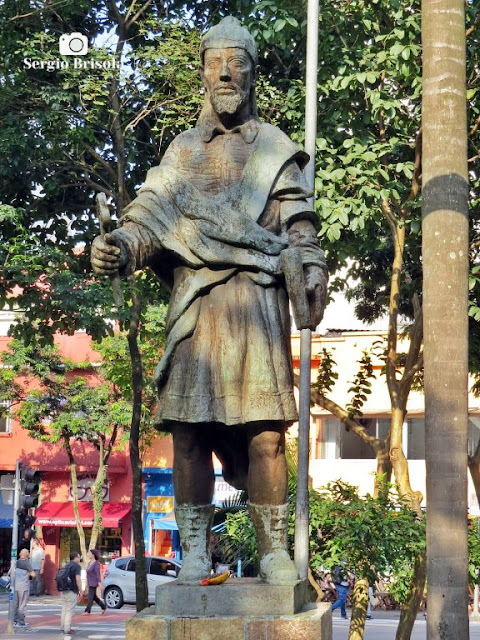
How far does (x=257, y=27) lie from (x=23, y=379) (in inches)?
968

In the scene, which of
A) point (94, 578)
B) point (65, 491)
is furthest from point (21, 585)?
point (65, 491)

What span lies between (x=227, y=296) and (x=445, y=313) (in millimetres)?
3629

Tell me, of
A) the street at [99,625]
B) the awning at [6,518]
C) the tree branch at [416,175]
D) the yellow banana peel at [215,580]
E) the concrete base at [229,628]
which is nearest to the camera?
the concrete base at [229,628]

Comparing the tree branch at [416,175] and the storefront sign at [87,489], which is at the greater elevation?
the tree branch at [416,175]

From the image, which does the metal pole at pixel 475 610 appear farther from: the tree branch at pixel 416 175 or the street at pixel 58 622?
the tree branch at pixel 416 175

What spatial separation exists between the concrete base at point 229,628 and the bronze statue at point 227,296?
26 centimetres

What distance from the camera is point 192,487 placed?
18.4ft

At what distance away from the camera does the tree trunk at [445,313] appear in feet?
29.0

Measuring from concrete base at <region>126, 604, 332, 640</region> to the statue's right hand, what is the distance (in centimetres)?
146

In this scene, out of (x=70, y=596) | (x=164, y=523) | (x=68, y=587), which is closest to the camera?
(x=68, y=587)

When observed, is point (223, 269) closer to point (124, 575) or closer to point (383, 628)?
point (383, 628)

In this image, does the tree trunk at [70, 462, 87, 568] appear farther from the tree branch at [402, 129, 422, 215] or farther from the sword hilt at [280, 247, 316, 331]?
the sword hilt at [280, 247, 316, 331]

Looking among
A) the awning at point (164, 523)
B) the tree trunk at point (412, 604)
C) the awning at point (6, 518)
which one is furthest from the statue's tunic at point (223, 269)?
the awning at point (6, 518)

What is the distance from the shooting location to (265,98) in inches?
625
